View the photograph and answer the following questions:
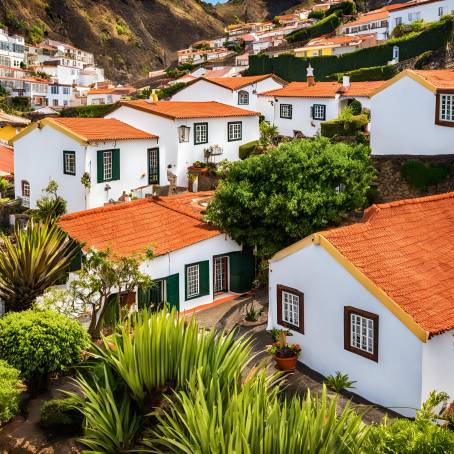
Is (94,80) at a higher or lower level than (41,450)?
higher

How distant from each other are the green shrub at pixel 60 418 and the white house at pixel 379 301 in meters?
5.95

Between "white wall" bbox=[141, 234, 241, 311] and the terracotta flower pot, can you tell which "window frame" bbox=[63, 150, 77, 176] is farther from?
the terracotta flower pot

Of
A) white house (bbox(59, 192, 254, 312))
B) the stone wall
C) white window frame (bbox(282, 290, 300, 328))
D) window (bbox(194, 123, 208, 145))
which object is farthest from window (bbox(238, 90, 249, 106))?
white window frame (bbox(282, 290, 300, 328))

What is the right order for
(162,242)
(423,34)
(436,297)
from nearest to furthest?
(436,297), (162,242), (423,34)

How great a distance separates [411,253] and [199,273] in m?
8.10

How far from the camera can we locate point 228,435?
10.0m

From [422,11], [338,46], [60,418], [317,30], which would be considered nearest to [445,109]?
[60,418]

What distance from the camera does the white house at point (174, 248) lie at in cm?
2184

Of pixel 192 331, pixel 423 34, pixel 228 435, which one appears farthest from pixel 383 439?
pixel 423 34

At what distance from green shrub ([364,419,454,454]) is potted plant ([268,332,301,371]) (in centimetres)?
705

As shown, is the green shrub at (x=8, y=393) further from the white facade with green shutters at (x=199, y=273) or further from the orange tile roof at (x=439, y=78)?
the orange tile roof at (x=439, y=78)

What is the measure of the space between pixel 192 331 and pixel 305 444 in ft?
12.4

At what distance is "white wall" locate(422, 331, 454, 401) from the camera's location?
47.2ft

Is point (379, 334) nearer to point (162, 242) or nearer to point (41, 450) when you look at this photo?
point (41, 450)
